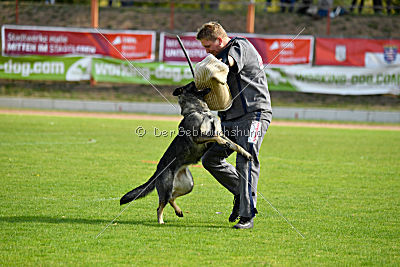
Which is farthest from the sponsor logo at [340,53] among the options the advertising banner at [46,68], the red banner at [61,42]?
the advertising banner at [46,68]

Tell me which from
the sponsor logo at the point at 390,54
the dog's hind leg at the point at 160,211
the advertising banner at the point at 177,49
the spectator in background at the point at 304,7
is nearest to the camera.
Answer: the dog's hind leg at the point at 160,211

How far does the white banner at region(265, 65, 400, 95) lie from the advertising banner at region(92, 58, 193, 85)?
392 cm

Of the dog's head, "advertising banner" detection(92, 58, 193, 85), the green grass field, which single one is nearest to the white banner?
"advertising banner" detection(92, 58, 193, 85)

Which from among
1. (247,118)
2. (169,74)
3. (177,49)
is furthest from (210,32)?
(177,49)

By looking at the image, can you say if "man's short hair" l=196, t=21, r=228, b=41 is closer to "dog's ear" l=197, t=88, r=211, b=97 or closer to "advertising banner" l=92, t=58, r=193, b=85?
"dog's ear" l=197, t=88, r=211, b=97

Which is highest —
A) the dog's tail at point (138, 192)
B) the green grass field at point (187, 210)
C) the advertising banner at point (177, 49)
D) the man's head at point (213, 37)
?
the man's head at point (213, 37)

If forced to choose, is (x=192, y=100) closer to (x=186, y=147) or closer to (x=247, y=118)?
(x=186, y=147)

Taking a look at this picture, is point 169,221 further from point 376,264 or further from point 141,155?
point 141,155

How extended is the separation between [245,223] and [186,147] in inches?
45.5

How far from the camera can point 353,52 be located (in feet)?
75.3

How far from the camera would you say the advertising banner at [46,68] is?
23078 millimetres

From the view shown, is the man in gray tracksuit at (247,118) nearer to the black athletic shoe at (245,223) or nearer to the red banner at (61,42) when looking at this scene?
the black athletic shoe at (245,223)

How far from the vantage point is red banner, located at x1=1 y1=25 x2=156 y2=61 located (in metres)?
23.2

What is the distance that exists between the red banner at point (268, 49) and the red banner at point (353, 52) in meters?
0.52
